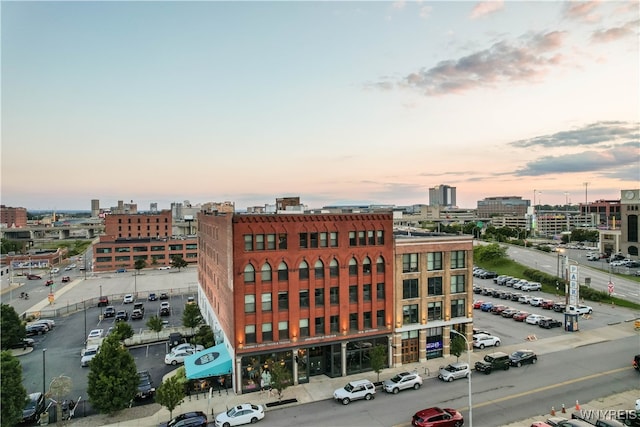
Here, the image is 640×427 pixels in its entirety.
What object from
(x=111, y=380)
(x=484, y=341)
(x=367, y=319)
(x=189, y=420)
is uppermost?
(x=367, y=319)

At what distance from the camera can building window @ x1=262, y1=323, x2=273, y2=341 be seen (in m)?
40.0

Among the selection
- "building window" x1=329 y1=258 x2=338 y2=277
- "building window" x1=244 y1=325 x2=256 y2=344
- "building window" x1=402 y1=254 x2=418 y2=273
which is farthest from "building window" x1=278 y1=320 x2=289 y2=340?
"building window" x1=402 y1=254 x2=418 y2=273

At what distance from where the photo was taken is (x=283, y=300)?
40812 millimetres

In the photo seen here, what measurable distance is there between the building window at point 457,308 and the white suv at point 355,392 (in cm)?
1534

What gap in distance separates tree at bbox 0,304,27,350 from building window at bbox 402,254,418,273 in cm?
5127

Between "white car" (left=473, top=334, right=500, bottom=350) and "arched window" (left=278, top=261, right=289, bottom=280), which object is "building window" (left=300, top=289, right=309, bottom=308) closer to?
"arched window" (left=278, top=261, right=289, bottom=280)

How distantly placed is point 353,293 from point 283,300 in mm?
7626

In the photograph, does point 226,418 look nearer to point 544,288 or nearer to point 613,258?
point 544,288

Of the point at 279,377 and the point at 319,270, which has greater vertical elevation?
the point at 319,270

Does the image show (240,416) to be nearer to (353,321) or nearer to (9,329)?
(353,321)

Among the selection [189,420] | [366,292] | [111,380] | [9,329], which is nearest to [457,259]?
[366,292]

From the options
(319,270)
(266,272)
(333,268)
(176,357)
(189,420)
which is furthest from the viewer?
(176,357)

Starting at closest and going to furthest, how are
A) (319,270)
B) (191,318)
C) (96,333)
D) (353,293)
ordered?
(319,270) → (353,293) → (191,318) → (96,333)

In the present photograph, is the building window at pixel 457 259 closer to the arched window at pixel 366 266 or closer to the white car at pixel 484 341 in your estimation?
the white car at pixel 484 341
